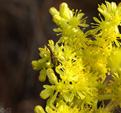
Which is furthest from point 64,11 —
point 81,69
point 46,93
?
point 46,93

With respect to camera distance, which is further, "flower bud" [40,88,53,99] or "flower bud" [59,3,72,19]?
"flower bud" [59,3,72,19]

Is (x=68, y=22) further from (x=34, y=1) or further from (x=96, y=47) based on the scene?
(x=34, y=1)

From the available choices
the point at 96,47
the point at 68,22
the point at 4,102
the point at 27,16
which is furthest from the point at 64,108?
the point at 27,16

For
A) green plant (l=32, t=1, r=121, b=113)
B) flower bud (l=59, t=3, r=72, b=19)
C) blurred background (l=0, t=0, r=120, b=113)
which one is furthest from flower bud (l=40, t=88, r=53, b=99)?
blurred background (l=0, t=0, r=120, b=113)

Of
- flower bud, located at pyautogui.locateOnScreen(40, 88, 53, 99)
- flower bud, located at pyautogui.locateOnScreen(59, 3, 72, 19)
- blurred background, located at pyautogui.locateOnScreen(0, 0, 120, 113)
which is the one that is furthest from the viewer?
blurred background, located at pyautogui.locateOnScreen(0, 0, 120, 113)

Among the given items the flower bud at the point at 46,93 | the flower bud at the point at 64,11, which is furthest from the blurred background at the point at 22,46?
the flower bud at the point at 46,93

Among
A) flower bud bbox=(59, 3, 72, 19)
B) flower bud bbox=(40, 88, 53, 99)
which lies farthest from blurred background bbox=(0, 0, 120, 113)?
flower bud bbox=(40, 88, 53, 99)

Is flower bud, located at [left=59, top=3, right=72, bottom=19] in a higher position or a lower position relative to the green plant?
higher

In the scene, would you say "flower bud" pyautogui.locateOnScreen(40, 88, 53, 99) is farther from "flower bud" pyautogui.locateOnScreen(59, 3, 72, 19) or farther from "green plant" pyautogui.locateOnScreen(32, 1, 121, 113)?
"flower bud" pyautogui.locateOnScreen(59, 3, 72, 19)

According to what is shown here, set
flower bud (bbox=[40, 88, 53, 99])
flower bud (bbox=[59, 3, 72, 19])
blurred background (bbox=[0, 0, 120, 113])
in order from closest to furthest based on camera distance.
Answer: flower bud (bbox=[40, 88, 53, 99])
flower bud (bbox=[59, 3, 72, 19])
blurred background (bbox=[0, 0, 120, 113])
